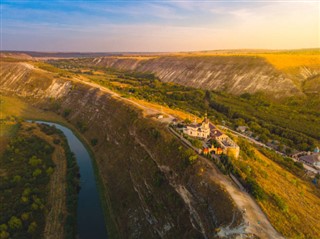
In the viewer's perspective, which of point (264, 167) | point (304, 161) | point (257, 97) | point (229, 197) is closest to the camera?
point (229, 197)

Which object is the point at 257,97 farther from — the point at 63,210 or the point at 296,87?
the point at 63,210

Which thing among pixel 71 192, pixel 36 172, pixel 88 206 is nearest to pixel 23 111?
pixel 36 172

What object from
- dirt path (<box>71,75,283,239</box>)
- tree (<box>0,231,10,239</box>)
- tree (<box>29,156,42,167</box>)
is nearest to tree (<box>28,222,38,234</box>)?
tree (<box>0,231,10,239</box>)

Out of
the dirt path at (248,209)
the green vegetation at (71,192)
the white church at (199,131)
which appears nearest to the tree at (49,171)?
the green vegetation at (71,192)

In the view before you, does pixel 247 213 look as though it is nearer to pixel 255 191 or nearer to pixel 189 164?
pixel 255 191

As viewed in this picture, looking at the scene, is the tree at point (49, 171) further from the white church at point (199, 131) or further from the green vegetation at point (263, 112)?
the green vegetation at point (263, 112)

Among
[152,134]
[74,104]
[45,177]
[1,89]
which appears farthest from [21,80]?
[152,134]
